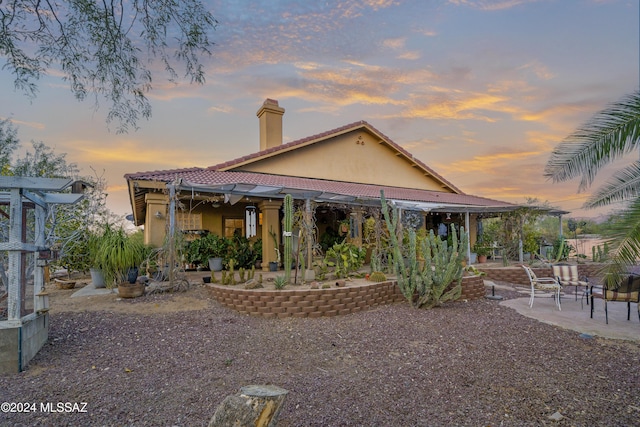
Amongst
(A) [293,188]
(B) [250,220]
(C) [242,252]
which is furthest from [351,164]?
(A) [293,188]

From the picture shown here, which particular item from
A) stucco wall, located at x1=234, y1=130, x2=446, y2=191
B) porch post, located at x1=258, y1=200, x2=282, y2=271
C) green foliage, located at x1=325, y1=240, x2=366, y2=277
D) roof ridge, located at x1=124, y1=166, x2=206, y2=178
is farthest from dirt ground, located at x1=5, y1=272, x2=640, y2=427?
stucco wall, located at x1=234, y1=130, x2=446, y2=191

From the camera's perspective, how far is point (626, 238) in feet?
12.3

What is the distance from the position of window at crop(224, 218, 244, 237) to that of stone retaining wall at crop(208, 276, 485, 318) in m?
6.78

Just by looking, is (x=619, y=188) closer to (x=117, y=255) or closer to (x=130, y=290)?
(x=130, y=290)

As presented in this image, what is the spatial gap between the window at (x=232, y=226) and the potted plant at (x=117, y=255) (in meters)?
→ 5.19

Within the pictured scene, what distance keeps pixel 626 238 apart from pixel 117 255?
970cm

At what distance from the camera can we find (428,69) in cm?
1033

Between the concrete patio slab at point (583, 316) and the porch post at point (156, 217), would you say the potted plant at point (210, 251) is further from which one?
the concrete patio slab at point (583, 316)

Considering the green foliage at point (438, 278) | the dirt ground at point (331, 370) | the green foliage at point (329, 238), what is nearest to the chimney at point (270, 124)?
the green foliage at point (329, 238)

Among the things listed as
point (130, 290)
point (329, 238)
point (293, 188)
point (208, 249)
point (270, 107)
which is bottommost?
point (130, 290)

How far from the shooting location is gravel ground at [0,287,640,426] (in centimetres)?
338

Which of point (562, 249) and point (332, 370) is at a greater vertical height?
point (562, 249)

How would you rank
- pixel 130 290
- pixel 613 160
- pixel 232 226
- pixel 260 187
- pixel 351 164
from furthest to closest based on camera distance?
pixel 351 164 < pixel 232 226 < pixel 260 187 < pixel 130 290 < pixel 613 160

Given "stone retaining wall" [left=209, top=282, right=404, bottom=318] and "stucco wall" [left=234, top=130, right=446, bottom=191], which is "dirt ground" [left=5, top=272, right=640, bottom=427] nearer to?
"stone retaining wall" [left=209, top=282, right=404, bottom=318]
